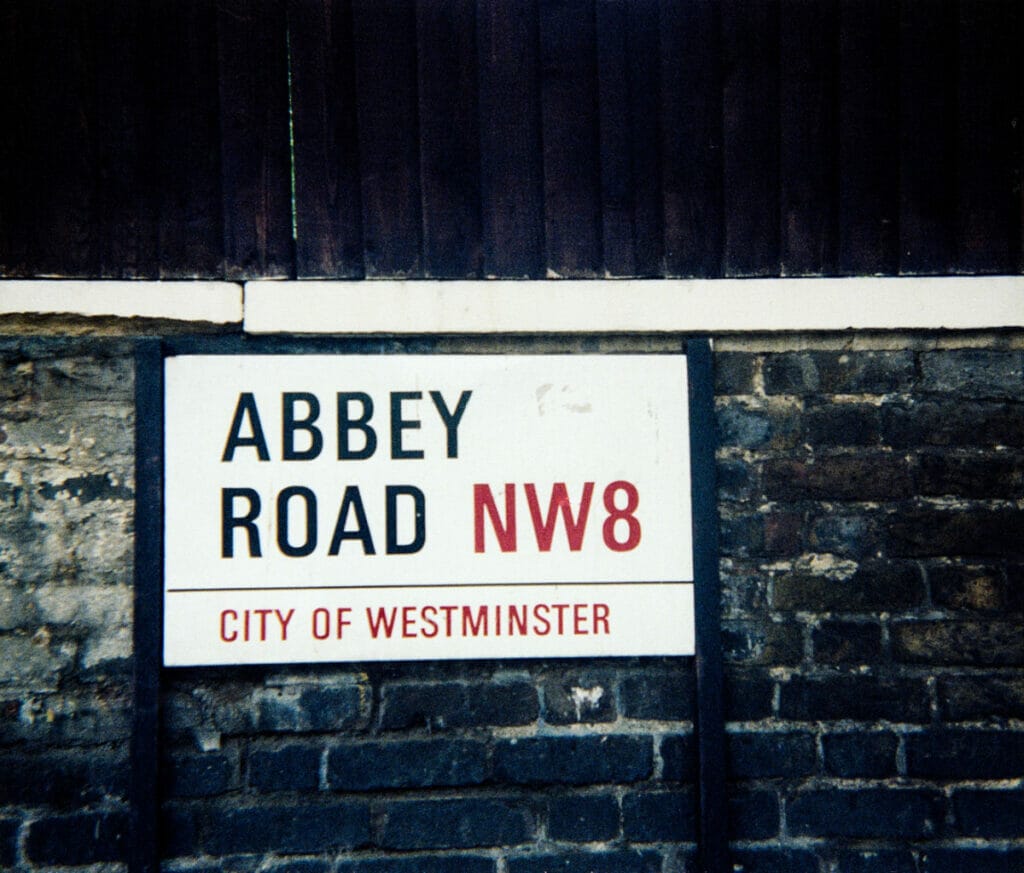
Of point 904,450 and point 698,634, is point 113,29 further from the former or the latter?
point 904,450

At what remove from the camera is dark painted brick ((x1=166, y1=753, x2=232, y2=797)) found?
180 cm

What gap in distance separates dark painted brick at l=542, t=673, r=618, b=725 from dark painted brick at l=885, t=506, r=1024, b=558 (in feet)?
2.77

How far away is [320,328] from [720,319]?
1046 mm

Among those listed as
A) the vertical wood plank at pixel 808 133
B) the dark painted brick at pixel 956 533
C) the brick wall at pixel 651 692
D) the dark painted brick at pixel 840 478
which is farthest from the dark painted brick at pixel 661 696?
the vertical wood plank at pixel 808 133

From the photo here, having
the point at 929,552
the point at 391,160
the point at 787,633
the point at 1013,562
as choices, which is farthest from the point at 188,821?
the point at 1013,562

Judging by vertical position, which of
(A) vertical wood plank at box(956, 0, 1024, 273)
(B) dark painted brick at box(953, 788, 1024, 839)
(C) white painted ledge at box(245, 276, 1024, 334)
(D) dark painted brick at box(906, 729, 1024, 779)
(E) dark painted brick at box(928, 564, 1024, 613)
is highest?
(A) vertical wood plank at box(956, 0, 1024, 273)

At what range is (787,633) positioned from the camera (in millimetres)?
1872

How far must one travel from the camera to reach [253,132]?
74.6 inches

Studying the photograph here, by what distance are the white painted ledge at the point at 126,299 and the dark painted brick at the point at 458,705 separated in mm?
1069

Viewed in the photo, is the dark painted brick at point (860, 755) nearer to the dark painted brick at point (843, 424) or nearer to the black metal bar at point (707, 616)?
the black metal bar at point (707, 616)

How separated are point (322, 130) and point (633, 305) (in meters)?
0.95

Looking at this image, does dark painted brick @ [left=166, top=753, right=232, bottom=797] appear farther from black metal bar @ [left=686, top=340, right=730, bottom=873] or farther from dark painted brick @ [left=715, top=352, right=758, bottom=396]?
dark painted brick @ [left=715, top=352, right=758, bottom=396]

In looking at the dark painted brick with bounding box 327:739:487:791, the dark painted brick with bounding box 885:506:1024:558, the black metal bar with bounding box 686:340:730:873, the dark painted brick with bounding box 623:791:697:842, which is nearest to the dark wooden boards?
the black metal bar with bounding box 686:340:730:873

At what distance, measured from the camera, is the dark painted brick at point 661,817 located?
1.84 metres
